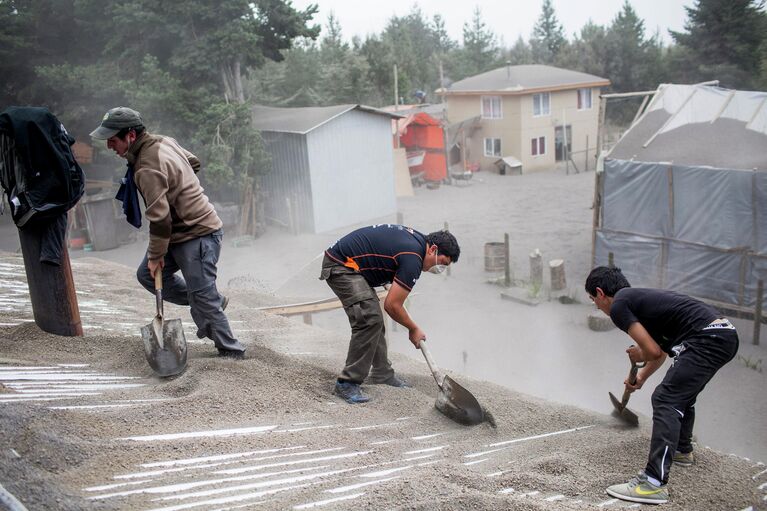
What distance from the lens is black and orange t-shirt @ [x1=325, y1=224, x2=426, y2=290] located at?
458 cm

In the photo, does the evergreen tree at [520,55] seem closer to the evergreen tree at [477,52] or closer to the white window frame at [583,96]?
the evergreen tree at [477,52]

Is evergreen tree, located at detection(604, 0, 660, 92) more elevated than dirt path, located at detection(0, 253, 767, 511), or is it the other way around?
evergreen tree, located at detection(604, 0, 660, 92)

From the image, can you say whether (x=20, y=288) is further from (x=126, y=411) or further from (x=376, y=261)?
(x=376, y=261)

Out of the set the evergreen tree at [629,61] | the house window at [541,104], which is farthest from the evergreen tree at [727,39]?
the house window at [541,104]

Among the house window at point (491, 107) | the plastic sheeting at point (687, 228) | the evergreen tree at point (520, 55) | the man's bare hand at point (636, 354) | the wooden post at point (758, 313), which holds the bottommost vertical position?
the wooden post at point (758, 313)

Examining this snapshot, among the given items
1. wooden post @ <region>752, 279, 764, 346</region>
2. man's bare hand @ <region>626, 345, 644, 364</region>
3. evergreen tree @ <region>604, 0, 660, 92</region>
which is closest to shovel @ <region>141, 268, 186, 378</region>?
man's bare hand @ <region>626, 345, 644, 364</region>

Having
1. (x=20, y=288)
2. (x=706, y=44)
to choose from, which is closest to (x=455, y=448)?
(x=20, y=288)

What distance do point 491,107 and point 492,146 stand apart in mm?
1760

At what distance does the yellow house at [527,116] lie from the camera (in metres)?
30.5

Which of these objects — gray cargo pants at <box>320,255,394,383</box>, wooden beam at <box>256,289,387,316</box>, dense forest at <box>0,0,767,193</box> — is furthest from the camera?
dense forest at <box>0,0,767,193</box>

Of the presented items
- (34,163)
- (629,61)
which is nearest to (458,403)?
(34,163)

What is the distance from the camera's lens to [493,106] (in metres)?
31.3

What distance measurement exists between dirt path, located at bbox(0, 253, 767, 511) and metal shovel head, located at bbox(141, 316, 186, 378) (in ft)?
0.32

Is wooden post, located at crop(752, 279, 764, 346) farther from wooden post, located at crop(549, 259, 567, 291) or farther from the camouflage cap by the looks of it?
the camouflage cap
